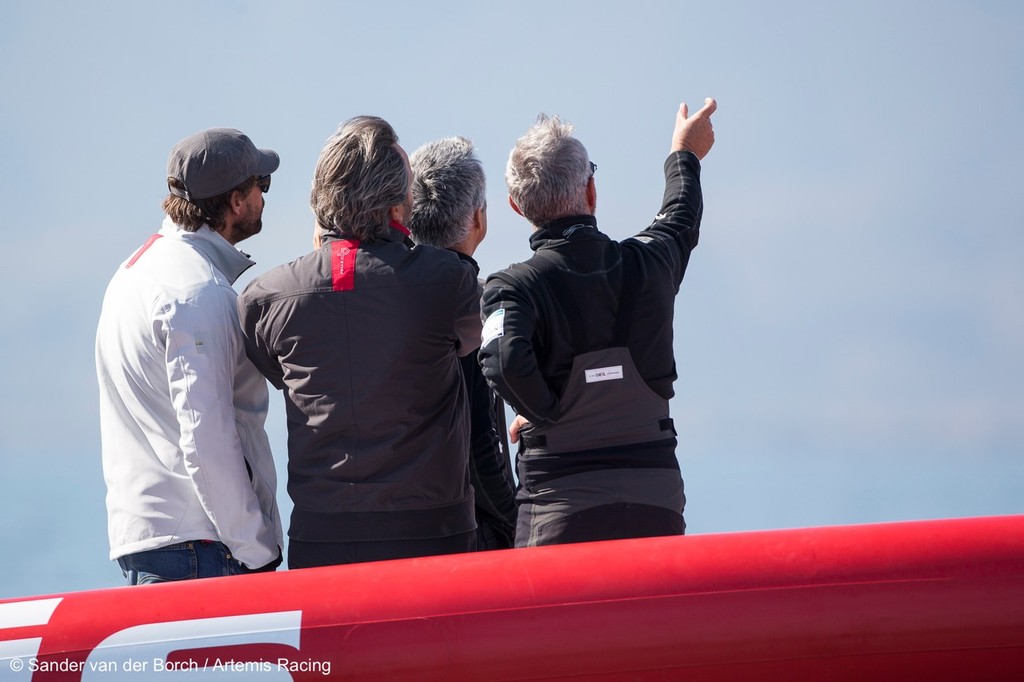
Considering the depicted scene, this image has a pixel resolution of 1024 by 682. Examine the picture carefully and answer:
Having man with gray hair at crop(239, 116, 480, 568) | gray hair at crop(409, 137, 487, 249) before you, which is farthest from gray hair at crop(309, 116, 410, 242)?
gray hair at crop(409, 137, 487, 249)

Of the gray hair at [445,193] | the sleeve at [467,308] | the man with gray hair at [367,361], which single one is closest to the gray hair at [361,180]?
the man with gray hair at [367,361]

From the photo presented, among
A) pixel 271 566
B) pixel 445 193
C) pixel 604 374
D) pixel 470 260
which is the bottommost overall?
pixel 271 566

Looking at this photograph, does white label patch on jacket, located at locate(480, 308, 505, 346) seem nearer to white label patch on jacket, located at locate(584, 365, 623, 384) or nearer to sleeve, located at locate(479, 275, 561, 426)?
sleeve, located at locate(479, 275, 561, 426)

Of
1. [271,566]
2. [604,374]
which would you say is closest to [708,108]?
[604,374]

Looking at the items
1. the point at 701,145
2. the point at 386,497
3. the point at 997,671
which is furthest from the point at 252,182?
the point at 997,671

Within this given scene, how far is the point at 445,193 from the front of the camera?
107 inches

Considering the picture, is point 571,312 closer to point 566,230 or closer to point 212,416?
point 566,230

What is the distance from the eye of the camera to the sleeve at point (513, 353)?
7.54 feet

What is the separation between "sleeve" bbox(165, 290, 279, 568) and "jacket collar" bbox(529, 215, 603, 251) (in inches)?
21.3

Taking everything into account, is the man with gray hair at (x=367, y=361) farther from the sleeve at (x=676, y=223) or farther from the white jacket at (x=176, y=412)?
the sleeve at (x=676, y=223)

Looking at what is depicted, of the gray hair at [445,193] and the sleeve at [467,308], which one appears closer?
the sleeve at [467,308]

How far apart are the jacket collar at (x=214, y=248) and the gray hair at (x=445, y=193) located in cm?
37

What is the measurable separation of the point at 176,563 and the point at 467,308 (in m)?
0.64

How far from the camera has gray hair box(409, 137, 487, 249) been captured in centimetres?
269
